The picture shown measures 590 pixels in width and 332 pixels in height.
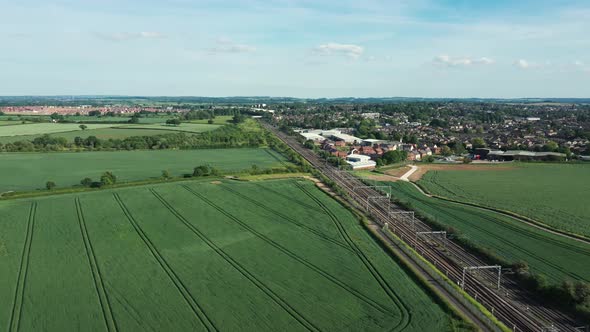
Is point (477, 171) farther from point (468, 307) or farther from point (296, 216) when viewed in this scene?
point (468, 307)

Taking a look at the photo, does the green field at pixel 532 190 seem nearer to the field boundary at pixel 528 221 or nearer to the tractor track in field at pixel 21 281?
the field boundary at pixel 528 221

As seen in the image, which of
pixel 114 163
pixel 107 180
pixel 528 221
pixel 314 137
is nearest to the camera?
pixel 528 221

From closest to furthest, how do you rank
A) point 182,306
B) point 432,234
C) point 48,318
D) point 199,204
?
point 48,318
point 182,306
point 432,234
point 199,204

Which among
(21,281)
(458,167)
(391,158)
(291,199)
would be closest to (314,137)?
(391,158)

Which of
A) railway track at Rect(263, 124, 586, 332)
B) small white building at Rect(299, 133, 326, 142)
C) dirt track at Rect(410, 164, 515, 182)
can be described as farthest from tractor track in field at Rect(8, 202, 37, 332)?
small white building at Rect(299, 133, 326, 142)

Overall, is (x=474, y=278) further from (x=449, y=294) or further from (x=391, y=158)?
(x=391, y=158)

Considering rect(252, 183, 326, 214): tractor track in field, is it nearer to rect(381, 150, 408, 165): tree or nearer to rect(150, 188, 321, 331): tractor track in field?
rect(150, 188, 321, 331): tractor track in field

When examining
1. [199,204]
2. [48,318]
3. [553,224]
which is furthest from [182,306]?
[553,224]
